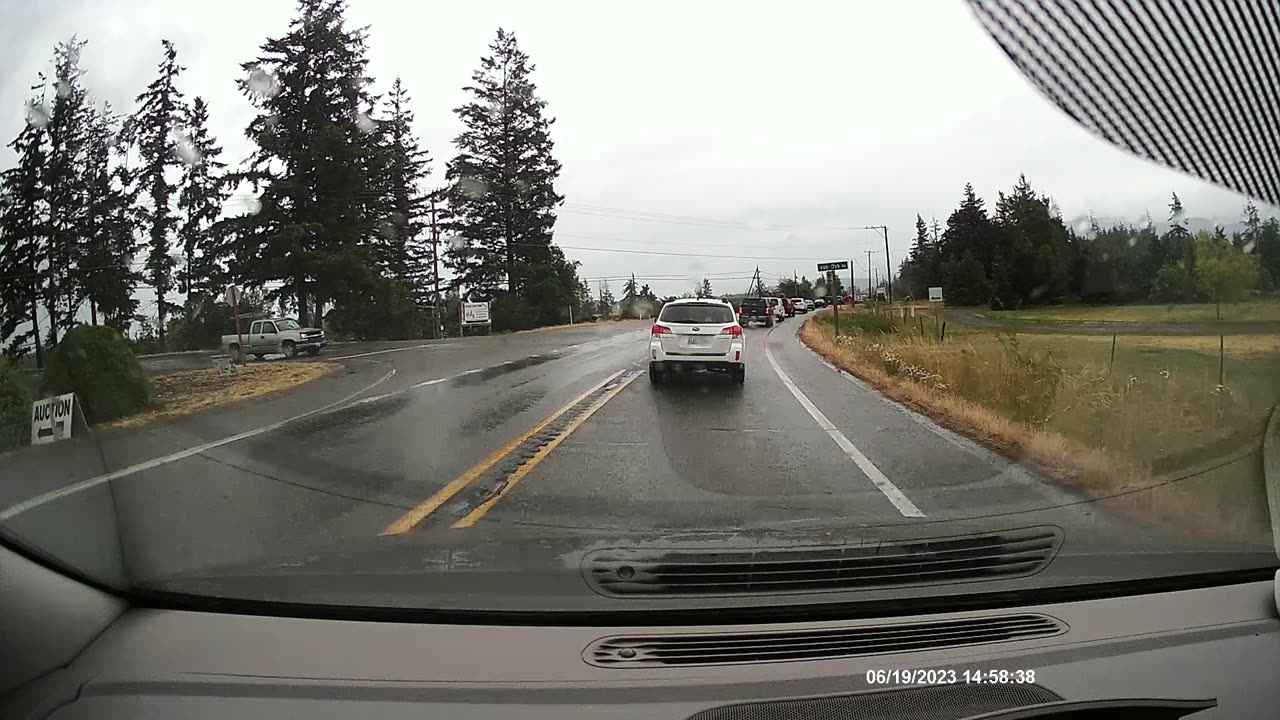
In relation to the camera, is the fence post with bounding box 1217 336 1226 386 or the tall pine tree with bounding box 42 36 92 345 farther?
the fence post with bounding box 1217 336 1226 386

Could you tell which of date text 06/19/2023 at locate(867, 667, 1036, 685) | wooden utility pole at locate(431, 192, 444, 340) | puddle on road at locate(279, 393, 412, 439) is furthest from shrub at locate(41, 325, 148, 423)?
wooden utility pole at locate(431, 192, 444, 340)

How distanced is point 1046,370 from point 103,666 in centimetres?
1109

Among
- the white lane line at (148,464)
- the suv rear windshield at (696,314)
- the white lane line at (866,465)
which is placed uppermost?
the suv rear windshield at (696,314)

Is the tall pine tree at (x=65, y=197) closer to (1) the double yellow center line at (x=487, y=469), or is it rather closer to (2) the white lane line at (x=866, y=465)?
(1) the double yellow center line at (x=487, y=469)

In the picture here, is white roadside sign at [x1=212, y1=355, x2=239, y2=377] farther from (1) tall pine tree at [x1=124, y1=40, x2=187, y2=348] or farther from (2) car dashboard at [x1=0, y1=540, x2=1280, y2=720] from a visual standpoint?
(2) car dashboard at [x1=0, y1=540, x2=1280, y2=720]

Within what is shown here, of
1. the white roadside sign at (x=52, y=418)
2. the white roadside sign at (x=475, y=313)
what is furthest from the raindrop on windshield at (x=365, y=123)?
the white roadside sign at (x=475, y=313)

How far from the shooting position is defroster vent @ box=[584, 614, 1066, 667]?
2953mm

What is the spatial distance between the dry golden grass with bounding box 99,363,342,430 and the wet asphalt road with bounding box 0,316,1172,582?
0.28 meters

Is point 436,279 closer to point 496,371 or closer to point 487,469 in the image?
point 496,371

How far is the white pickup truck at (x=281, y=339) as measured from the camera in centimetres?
2283

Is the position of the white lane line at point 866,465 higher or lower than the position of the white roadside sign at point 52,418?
lower

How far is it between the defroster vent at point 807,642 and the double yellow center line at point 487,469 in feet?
6.98

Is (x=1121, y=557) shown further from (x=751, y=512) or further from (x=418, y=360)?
(x=418, y=360)

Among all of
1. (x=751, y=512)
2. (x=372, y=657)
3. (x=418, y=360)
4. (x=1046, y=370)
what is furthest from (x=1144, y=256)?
(x=418, y=360)
